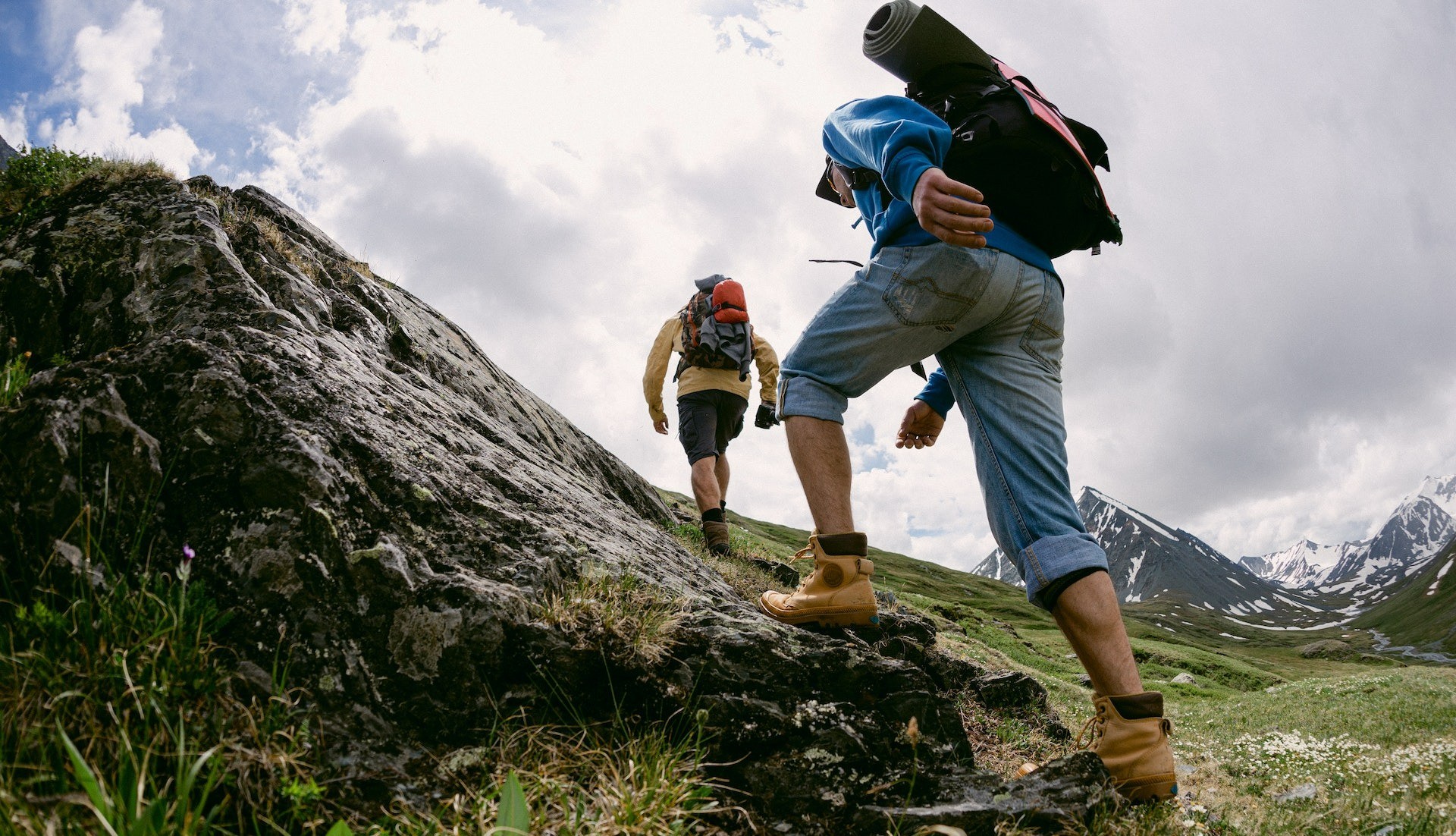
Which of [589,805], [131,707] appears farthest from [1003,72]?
[131,707]

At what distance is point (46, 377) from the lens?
2.80 meters

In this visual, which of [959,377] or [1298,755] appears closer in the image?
Result: [959,377]

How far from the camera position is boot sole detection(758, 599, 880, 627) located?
144 inches

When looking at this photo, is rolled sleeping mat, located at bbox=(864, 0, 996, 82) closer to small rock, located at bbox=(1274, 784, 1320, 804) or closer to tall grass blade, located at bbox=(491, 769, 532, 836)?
tall grass blade, located at bbox=(491, 769, 532, 836)

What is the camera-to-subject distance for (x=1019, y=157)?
11.2ft

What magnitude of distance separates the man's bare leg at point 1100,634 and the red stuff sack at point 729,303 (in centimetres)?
698

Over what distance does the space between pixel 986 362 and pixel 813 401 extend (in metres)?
0.91

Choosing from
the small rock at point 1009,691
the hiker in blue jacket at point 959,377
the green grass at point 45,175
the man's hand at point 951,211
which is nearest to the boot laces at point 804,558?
the hiker in blue jacket at point 959,377

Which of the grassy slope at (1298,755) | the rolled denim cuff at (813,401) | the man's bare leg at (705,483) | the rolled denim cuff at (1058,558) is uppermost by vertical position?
the man's bare leg at (705,483)

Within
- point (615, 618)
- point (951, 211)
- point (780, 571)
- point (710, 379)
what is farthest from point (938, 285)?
point (780, 571)

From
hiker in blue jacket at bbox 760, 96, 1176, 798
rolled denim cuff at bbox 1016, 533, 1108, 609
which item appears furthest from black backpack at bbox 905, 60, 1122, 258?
rolled denim cuff at bbox 1016, 533, 1108, 609

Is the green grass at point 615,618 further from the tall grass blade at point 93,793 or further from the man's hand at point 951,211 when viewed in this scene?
the man's hand at point 951,211

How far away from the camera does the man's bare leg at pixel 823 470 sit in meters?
3.61

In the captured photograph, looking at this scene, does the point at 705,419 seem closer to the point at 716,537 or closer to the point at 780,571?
the point at 716,537
